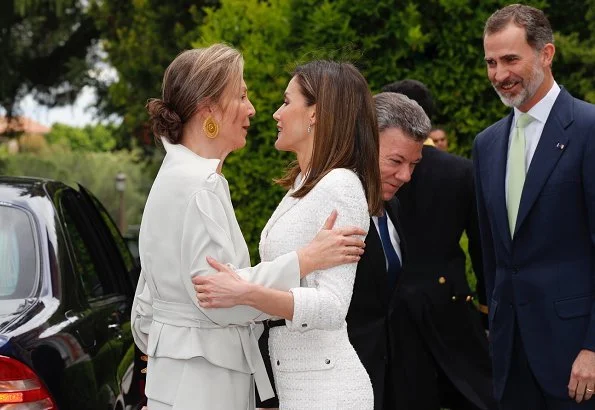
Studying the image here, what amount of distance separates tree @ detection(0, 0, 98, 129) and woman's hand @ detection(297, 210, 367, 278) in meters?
11.3

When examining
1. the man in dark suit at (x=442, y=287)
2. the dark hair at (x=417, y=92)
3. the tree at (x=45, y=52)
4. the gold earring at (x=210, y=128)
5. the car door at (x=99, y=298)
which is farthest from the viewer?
the tree at (x=45, y=52)

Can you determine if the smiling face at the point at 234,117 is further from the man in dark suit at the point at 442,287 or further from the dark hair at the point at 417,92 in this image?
the dark hair at the point at 417,92

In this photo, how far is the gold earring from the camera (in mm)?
3709

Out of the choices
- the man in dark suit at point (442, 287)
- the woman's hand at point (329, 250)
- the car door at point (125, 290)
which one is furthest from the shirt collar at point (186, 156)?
the man in dark suit at point (442, 287)

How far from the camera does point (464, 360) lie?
5188mm

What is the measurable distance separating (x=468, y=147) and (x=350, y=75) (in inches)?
202

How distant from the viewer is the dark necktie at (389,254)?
15.6 feet

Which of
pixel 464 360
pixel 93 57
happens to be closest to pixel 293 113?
pixel 464 360

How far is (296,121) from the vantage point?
147 inches

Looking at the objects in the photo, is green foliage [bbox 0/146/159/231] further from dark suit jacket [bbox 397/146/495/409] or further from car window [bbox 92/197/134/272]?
dark suit jacket [bbox 397/146/495/409]

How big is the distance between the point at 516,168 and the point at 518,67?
388 millimetres

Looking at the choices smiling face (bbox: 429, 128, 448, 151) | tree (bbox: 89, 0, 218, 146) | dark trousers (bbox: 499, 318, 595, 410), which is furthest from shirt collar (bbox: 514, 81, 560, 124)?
tree (bbox: 89, 0, 218, 146)

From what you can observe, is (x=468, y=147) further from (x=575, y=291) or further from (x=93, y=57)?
(x=93, y=57)

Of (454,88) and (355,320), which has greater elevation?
(454,88)
